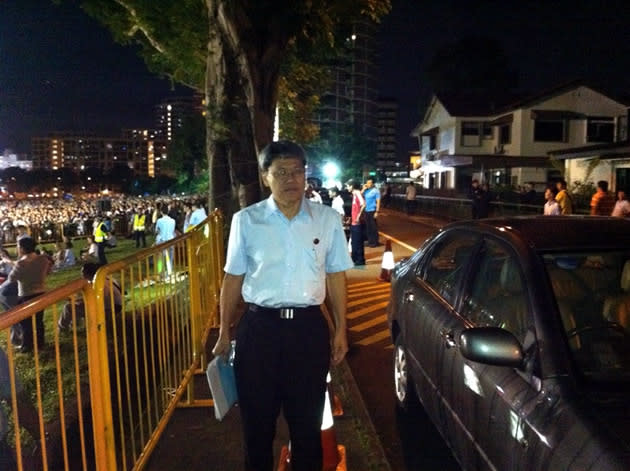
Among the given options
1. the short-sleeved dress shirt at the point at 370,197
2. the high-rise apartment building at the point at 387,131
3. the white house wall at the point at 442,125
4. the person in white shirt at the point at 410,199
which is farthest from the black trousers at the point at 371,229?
the high-rise apartment building at the point at 387,131

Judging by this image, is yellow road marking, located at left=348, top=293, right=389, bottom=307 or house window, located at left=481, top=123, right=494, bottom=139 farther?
house window, located at left=481, top=123, right=494, bottom=139

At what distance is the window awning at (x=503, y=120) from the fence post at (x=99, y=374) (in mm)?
34011

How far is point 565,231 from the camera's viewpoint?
11.2 feet

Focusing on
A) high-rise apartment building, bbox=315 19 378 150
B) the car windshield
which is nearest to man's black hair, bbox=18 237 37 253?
the car windshield

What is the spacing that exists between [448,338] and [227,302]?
1.43 metres

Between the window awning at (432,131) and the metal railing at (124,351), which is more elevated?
the window awning at (432,131)

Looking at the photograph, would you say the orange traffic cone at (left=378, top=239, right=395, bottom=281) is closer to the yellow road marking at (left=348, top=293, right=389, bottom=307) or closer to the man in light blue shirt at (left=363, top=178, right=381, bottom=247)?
the yellow road marking at (left=348, top=293, right=389, bottom=307)

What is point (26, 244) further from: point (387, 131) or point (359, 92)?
point (387, 131)

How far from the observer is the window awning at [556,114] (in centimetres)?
3234

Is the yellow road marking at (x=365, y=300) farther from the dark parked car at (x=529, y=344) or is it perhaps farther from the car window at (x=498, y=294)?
the car window at (x=498, y=294)

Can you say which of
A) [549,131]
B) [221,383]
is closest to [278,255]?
[221,383]

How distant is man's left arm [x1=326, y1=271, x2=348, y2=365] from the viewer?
3.14 metres

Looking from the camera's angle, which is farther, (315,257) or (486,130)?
(486,130)

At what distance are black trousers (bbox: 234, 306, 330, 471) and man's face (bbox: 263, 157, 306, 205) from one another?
1.79 feet
